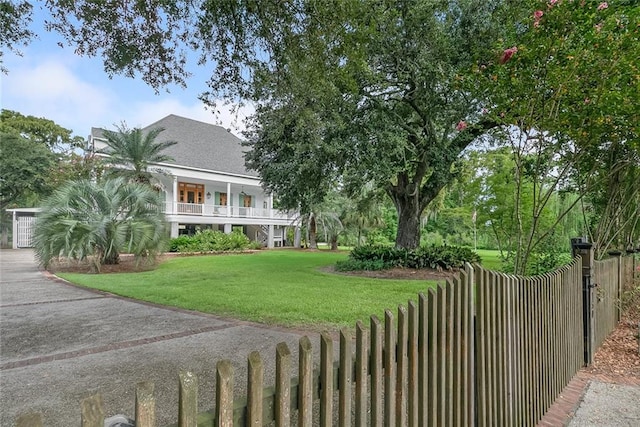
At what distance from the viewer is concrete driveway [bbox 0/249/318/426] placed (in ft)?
11.4

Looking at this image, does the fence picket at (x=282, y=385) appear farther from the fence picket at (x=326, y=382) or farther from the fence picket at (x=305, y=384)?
the fence picket at (x=326, y=382)

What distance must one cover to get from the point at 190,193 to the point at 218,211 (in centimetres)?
268

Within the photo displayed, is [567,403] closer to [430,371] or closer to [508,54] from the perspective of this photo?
[430,371]

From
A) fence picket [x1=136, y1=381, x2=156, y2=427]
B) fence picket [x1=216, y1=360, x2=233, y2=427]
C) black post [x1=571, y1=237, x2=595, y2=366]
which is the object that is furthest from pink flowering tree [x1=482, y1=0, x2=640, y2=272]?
fence picket [x1=136, y1=381, x2=156, y2=427]

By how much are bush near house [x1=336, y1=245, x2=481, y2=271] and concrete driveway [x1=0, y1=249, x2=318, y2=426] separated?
8008 mm

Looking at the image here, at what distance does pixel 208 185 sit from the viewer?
1171 inches

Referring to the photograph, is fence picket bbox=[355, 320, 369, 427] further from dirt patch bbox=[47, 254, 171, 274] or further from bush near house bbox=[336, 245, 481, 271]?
dirt patch bbox=[47, 254, 171, 274]

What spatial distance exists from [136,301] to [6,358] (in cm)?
356

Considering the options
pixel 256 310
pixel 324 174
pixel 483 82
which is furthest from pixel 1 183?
pixel 483 82

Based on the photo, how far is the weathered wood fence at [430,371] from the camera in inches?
50.9

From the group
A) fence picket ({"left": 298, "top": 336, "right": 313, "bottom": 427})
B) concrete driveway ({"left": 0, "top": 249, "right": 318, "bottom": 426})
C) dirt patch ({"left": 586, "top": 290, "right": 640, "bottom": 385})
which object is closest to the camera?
fence picket ({"left": 298, "top": 336, "right": 313, "bottom": 427})

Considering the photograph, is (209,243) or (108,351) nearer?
(108,351)

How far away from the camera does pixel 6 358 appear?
181 inches

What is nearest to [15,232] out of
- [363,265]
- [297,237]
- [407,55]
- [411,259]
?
[297,237]
